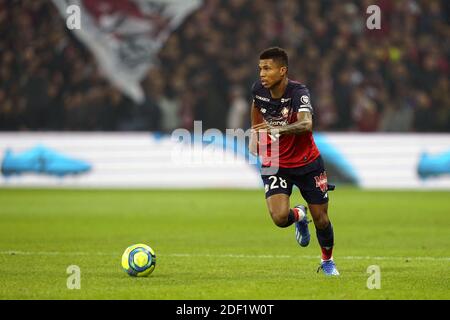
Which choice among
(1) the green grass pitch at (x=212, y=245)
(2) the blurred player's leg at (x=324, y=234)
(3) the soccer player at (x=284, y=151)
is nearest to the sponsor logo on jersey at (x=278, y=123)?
(3) the soccer player at (x=284, y=151)

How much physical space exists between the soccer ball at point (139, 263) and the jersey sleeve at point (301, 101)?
6.40ft

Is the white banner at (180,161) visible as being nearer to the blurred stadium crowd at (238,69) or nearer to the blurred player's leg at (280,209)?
the blurred stadium crowd at (238,69)

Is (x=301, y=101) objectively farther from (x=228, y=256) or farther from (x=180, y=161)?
(x=180, y=161)


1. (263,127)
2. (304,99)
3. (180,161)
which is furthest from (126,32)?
(304,99)

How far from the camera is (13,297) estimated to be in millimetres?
7945

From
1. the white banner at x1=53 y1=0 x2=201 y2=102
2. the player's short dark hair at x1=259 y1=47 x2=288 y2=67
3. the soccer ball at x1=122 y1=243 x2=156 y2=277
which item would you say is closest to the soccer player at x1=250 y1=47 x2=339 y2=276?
the player's short dark hair at x1=259 y1=47 x2=288 y2=67

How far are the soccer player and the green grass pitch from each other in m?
0.55

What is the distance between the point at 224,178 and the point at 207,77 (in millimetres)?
2369

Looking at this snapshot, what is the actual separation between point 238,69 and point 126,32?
2.65 meters

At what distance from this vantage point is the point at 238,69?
22594 mm

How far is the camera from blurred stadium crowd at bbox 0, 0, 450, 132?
2216 cm

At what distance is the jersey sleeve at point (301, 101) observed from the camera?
9445 mm

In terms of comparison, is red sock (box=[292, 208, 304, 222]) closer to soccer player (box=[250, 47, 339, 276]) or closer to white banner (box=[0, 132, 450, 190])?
soccer player (box=[250, 47, 339, 276])
